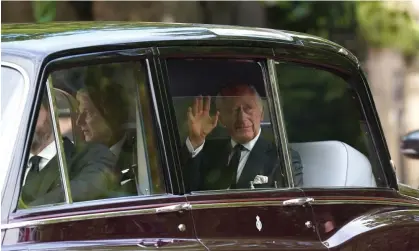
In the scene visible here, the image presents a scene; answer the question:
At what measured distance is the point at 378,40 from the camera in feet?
37.8

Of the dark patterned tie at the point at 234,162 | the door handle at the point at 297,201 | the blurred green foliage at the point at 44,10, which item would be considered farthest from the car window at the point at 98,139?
the blurred green foliage at the point at 44,10

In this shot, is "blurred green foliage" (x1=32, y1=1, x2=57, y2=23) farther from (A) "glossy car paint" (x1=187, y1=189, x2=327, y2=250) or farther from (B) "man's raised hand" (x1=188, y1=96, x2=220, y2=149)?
(A) "glossy car paint" (x1=187, y1=189, x2=327, y2=250)

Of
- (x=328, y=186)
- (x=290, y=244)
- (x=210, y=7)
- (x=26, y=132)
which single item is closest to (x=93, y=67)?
(x=26, y=132)

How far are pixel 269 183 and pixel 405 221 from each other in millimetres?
813

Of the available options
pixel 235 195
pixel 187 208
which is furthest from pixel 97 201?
pixel 235 195

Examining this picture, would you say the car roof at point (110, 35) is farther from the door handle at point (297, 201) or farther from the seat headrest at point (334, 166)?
the door handle at point (297, 201)

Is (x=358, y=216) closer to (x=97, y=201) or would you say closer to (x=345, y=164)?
(x=345, y=164)

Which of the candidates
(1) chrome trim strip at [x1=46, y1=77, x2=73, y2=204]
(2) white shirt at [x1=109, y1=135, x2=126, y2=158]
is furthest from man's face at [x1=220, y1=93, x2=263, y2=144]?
(1) chrome trim strip at [x1=46, y1=77, x2=73, y2=204]

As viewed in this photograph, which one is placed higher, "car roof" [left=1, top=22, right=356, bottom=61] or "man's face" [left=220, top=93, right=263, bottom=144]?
"car roof" [left=1, top=22, right=356, bottom=61]

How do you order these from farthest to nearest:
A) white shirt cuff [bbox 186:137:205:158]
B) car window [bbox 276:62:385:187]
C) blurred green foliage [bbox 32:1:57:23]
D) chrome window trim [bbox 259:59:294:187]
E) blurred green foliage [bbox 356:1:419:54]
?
blurred green foliage [bbox 356:1:419:54], blurred green foliage [bbox 32:1:57:23], car window [bbox 276:62:385:187], chrome window trim [bbox 259:59:294:187], white shirt cuff [bbox 186:137:205:158]

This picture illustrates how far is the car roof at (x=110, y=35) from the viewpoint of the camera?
11.5 ft

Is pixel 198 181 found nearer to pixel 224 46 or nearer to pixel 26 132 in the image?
pixel 224 46

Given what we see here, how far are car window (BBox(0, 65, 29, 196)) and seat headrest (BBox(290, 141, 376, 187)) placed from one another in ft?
5.23

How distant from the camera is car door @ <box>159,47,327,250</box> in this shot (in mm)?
3758
